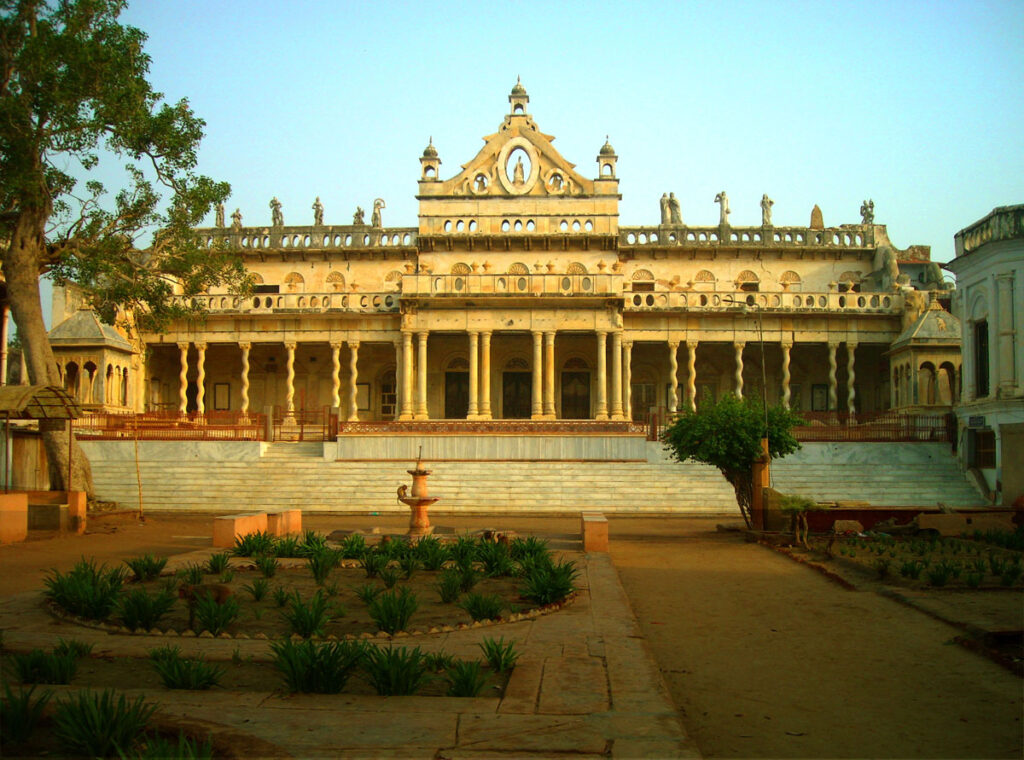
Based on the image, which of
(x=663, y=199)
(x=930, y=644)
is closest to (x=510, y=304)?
→ (x=663, y=199)

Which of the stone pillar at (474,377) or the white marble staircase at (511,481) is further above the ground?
the stone pillar at (474,377)

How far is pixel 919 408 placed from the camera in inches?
1368

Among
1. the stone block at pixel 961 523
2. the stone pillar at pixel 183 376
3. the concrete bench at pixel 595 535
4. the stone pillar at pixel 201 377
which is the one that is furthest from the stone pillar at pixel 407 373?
the stone block at pixel 961 523

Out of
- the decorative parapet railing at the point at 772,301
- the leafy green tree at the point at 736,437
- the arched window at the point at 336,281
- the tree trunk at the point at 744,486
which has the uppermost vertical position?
the arched window at the point at 336,281

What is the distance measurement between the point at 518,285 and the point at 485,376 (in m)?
3.94

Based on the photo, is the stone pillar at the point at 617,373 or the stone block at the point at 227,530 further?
the stone pillar at the point at 617,373

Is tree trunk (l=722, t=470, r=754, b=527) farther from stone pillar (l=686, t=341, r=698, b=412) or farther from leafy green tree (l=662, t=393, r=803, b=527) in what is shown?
stone pillar (l=686, t=341, r=698, b=412)

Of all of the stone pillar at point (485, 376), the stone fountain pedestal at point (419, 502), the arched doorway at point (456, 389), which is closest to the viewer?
the stone fountain pedestal at point (419, 502)

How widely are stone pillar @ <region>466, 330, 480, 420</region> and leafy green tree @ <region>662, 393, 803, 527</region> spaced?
16.2 metres

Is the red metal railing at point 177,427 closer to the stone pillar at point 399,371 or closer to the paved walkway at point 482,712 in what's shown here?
the stone pillar at point 399,371

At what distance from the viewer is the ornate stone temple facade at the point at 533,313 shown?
38406 mm

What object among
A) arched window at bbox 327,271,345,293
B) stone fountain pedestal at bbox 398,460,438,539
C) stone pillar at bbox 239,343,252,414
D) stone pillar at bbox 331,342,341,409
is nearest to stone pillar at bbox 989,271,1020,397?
stone fountain pedestal at bbox 398,460,438,539

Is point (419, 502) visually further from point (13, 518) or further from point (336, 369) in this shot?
point (336, 369)

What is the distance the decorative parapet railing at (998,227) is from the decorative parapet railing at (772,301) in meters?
11.7
